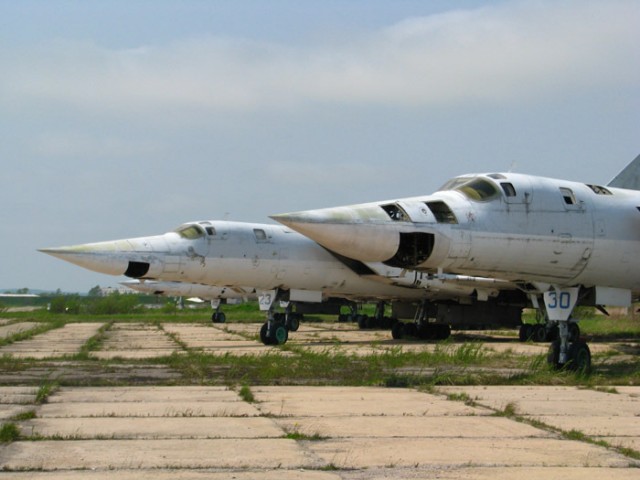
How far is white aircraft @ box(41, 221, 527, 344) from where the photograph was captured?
66.3 feet

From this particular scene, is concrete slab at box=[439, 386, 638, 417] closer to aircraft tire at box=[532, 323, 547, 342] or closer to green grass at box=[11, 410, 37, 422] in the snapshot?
green grass at box=[11, 410, 37, 422]

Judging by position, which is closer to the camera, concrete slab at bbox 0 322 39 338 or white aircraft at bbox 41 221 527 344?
white aircraft at bbox 41 221 527 344


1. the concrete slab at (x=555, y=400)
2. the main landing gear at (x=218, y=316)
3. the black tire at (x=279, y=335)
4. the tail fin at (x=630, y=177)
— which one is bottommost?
the main landing gear at (x=218, y=316)

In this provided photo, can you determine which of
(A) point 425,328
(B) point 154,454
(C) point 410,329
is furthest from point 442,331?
(B) point 154,454

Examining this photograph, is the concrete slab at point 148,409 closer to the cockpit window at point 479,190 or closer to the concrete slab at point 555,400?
the concrete slab at point 555,400

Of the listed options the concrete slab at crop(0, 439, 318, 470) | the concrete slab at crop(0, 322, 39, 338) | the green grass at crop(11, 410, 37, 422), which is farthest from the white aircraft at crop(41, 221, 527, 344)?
the concrete slab at crop(0, 439, 318, 470)

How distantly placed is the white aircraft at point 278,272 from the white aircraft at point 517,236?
8092mm

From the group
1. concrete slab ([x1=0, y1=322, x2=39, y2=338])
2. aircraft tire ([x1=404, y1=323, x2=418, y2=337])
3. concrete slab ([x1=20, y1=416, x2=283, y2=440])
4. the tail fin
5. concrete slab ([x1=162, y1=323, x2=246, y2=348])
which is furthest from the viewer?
concrete slab ([x1=0, y1=322, x2=39, y2=338])

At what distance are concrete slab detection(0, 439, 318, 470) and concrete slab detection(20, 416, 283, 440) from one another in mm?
273

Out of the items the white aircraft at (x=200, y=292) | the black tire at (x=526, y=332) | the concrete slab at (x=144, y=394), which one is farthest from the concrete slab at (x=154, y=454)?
the white aircraft at (x=200, y=292)

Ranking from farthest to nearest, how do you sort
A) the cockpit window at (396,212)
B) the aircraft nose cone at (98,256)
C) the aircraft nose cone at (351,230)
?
the aircraft nose cone at (98,256) < the cockpit window at (396,212) < the aircraft nose cone at (351,230)

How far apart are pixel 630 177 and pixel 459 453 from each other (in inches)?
519

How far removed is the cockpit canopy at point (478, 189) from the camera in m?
12.2

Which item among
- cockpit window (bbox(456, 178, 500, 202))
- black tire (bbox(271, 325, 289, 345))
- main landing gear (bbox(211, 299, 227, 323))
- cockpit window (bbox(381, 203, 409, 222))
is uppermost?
cockpit window (bbox(456, 178, 500, 202))
